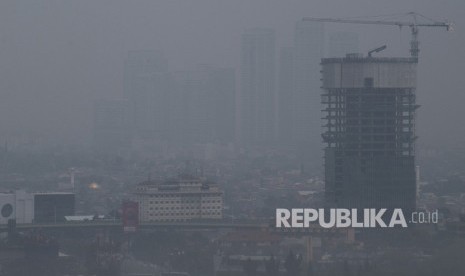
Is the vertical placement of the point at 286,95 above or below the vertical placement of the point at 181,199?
above

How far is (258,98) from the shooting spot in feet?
74.4

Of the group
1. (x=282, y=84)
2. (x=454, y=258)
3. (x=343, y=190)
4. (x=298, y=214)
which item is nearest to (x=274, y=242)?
(x=298, y=214)

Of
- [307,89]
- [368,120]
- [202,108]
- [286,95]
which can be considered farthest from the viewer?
[202,108]

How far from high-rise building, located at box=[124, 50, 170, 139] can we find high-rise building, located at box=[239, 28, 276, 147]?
1.14m

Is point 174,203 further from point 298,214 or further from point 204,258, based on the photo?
point 204,258

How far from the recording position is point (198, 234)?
1733 centimetres

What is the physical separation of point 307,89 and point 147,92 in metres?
2.49

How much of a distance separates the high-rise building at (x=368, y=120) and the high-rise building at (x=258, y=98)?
2767 millimetres

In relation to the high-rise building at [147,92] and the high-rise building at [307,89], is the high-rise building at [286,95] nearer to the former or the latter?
the high-rise building at [307,89]

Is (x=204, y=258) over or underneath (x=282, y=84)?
underneath

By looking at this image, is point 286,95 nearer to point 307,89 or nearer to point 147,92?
point 307,89

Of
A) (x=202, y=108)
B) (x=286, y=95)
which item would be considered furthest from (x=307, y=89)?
(x=202, y=108)

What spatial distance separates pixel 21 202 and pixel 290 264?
6.68m

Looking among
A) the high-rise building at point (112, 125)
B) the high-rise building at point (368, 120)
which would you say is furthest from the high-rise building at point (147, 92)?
the high-rise building at point (368, 120)
